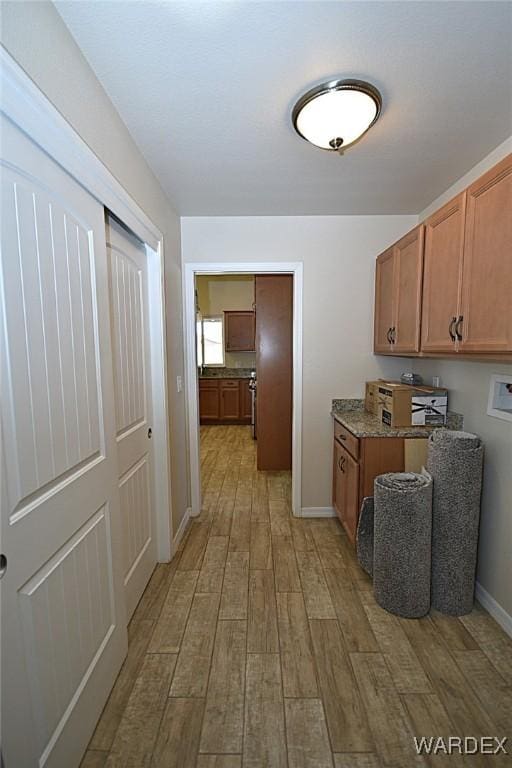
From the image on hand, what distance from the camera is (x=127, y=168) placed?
5.01 feet

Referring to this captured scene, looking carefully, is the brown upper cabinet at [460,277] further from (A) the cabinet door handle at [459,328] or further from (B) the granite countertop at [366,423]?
(B) the granite countertop at [366,423]

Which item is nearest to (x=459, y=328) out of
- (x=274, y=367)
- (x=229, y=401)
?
(x=274, y=367)

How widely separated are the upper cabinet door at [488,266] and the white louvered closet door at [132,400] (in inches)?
66.6

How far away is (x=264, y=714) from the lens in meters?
1.26

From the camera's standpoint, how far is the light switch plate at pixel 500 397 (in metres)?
1.69

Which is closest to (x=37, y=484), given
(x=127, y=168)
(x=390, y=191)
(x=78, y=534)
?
(x=78, y=534)

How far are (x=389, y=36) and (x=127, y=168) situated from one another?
116 cm

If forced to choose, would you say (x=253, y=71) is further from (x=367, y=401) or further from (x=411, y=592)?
(x=411, y=592)

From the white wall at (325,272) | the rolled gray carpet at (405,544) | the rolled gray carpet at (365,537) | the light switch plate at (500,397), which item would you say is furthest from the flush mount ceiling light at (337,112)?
the rolled gray carpet at (365,537)

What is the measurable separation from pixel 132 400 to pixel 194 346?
103cm

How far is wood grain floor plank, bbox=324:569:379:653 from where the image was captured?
1.56 metres

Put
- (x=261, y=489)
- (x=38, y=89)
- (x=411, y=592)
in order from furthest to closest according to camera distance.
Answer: (x=261, y=489) → (x=411, y=592) → (x=38, y=89)

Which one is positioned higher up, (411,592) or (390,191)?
(390,191)

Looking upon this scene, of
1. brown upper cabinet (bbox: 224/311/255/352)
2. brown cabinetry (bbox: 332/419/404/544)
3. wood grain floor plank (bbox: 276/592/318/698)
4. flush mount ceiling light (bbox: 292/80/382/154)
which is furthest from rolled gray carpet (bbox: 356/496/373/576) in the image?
brown upper cabinet (bbox: 224/311/255/352)
